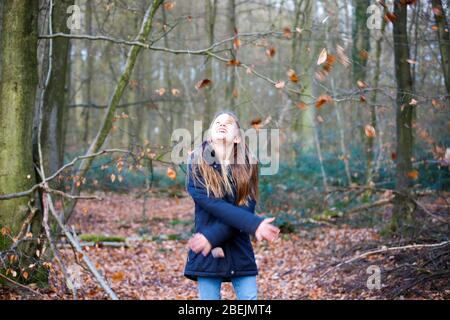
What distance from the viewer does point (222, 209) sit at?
380cm

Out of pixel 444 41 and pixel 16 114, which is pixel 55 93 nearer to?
pixel 16 114

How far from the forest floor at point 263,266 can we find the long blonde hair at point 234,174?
241 centimetres

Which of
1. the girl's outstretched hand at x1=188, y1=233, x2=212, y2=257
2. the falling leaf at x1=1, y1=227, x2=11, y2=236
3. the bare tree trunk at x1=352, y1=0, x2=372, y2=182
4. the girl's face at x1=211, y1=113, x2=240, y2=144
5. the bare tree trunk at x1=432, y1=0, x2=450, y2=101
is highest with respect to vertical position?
the bare tree trunk at x1=352, y1=0, x2=372, y2=182

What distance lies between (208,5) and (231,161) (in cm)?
1490

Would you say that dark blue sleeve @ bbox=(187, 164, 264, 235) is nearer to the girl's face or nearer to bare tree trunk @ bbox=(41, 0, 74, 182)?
the girl's face

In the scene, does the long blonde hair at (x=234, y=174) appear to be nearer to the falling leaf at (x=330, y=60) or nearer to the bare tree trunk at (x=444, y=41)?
the falling leaf at (x=330, y=60)

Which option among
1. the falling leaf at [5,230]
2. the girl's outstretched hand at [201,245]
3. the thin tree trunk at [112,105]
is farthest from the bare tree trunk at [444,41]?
the falling leaf at [5,230]

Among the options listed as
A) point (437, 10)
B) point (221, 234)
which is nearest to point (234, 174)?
point (221, 234)

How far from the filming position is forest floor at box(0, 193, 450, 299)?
263 inches

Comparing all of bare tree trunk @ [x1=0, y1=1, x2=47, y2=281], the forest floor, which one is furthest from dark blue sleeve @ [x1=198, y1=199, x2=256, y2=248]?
bare tree trunk @ [x1=0, y1=1, x2=47, y2=281]

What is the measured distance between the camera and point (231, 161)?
13.5ft
